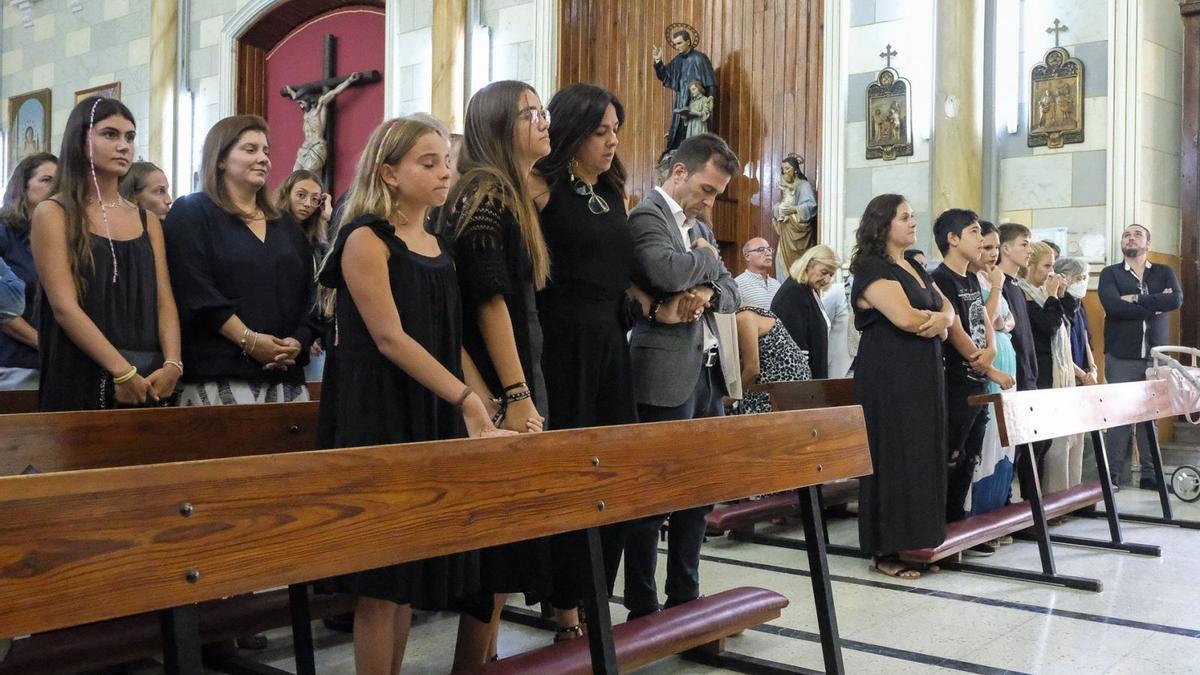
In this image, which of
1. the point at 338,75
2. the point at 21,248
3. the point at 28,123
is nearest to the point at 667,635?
the point at 21,248

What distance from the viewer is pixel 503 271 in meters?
2.45

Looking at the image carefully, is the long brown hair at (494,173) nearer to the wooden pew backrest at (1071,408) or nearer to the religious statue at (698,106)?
the wooden pew backrest at (1071,408)

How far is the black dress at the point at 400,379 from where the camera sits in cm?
223

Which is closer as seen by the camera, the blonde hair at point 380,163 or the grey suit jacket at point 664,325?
the blonde hair at point 380,163

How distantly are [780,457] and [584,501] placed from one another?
0.71 m

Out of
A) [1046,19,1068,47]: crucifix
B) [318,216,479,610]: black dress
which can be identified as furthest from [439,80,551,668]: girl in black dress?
[1046,19,1068,47]: crucifix

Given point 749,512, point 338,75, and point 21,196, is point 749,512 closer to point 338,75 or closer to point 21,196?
point 21,196

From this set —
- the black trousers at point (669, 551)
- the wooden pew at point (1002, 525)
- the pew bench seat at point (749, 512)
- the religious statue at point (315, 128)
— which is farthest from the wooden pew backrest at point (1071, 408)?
the religious statue at point (315, 128)

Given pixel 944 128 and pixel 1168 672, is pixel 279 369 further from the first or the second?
pixel 944 128

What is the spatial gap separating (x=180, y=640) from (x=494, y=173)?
1.31 meters

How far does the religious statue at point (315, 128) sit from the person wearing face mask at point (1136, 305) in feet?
25.6

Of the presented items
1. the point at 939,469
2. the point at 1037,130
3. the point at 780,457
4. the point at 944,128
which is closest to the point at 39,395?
the point at 780,457

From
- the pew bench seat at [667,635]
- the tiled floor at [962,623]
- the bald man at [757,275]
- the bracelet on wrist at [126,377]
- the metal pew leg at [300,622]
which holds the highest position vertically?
the bald man at [757,275]

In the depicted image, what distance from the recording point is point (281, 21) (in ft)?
41.1
